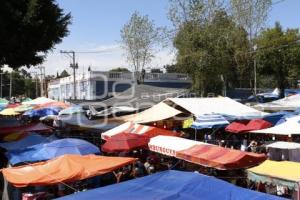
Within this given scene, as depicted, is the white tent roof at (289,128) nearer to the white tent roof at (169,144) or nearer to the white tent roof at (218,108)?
the white tent roof at (169,144)

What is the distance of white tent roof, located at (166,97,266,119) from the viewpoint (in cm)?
2420

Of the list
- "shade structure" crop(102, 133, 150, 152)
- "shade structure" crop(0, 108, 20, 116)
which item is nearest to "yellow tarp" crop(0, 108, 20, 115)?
"shade structure" crop(0, 108, 20, 116)

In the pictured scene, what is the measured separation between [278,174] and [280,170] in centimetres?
24

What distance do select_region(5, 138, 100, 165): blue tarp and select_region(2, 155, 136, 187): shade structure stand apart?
2207mm

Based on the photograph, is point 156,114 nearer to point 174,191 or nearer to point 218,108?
point 218,108

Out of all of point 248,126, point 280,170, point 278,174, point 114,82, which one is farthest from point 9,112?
point 278,174

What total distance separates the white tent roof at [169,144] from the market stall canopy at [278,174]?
3808 millimetres

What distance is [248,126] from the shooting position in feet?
71.7

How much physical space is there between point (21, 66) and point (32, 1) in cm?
341

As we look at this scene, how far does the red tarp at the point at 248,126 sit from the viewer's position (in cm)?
2156

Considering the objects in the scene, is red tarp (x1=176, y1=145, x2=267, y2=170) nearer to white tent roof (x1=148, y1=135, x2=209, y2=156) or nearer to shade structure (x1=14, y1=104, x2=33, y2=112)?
white tent roof (x1=148, y1=135, x2=209, y2=156)

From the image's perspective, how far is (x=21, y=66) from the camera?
23.0m

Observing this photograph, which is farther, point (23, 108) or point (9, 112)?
point (23, 108)

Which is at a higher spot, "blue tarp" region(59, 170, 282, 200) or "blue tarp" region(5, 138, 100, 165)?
"blue tarp" region(59, 170, 282, 200)
